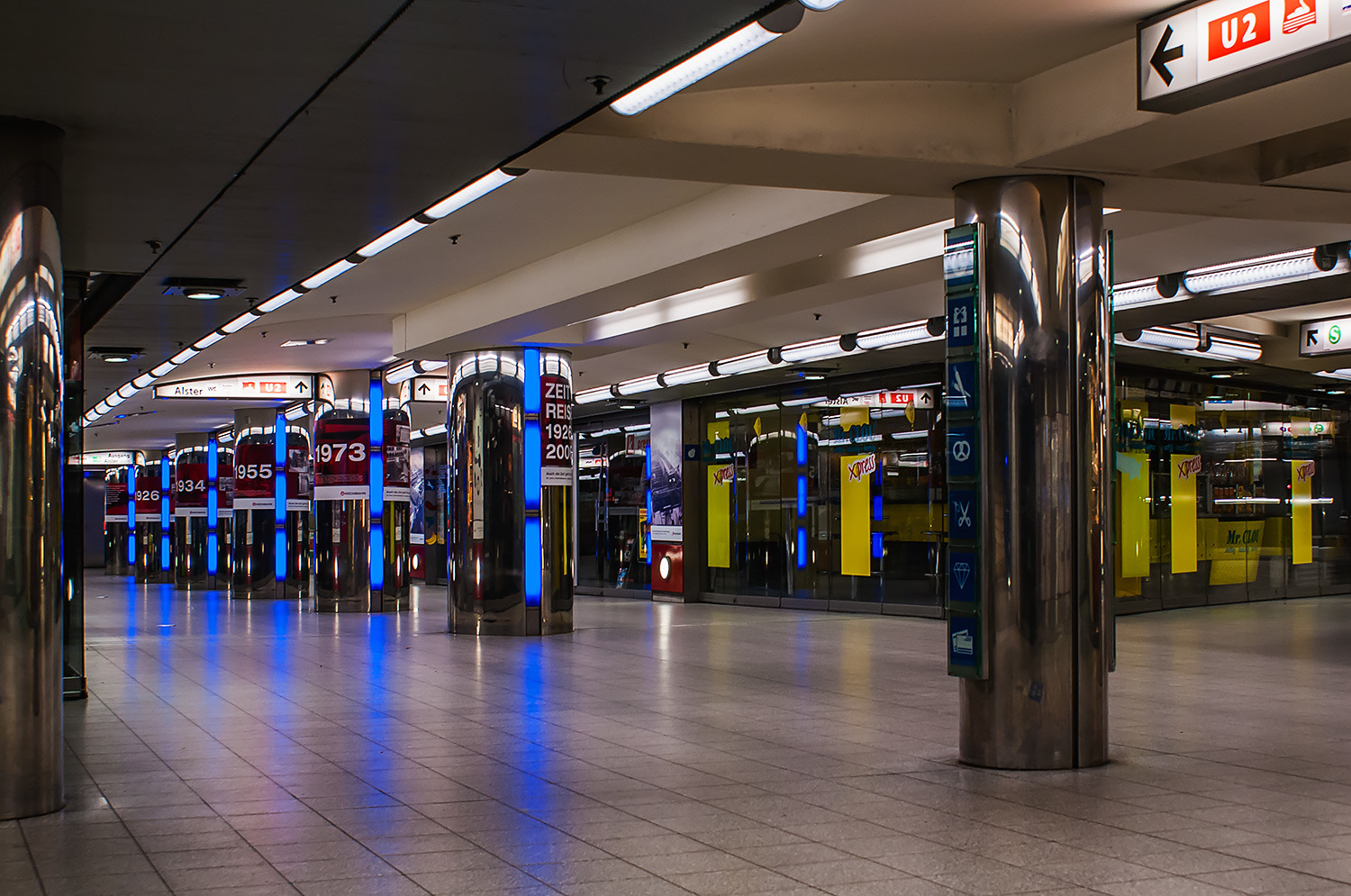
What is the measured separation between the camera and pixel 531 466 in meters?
14.9

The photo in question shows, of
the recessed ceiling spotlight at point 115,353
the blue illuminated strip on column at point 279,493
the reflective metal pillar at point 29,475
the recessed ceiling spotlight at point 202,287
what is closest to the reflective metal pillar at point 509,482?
the recessed ceiling spotlight at point 115,353

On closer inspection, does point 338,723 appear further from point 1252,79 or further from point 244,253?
point 1252,79

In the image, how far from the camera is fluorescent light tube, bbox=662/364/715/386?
17859 mm

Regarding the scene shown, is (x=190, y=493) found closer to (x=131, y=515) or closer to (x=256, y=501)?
(x=256, y=501)

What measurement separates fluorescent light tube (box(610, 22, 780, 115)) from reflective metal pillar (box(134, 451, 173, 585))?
30262 millimetres

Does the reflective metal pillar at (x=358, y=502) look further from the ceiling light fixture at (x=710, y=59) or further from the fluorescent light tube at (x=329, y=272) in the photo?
the ceiling light fixture at (x=710, y=59)

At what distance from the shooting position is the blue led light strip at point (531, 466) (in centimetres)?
1480

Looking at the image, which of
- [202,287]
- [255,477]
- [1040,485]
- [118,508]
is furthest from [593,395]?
[118,508]

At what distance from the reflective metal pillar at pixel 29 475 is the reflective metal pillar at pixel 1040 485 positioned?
4.53 meters

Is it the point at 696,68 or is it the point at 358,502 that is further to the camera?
the point at 358,502

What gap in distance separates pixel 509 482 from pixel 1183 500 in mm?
9386

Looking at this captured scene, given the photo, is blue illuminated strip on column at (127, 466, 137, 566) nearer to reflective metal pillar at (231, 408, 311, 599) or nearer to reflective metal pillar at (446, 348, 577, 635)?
reflective metal pillar at (231, 408, 311, 599)

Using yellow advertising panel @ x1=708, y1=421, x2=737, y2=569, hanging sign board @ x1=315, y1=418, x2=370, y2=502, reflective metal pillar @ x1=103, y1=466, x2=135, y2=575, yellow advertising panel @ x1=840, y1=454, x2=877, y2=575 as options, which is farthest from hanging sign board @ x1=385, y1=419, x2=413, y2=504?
reflective metal pillar @ x1=103, y1=466, x2=135, y2=575

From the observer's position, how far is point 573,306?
1194 cm
